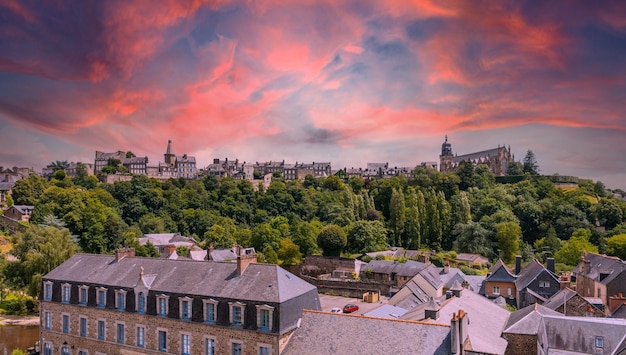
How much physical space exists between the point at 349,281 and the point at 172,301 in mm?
26280

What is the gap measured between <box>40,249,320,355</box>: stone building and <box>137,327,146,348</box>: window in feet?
0.09

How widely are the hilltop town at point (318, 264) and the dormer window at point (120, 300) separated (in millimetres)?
61

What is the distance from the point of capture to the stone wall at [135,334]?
59.7 feet

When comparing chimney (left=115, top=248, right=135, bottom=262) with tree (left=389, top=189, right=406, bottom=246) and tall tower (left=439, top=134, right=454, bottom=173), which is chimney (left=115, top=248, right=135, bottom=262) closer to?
tree (left=389, top=189, right=406, bottom=246)

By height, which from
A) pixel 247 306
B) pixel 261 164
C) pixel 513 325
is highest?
pixel 261 164

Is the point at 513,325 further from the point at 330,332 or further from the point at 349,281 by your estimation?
the point at 349,281

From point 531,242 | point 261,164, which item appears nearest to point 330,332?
point 531,242

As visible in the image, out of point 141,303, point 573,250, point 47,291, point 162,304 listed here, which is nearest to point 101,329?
point 141,303

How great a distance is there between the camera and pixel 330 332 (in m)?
16.9

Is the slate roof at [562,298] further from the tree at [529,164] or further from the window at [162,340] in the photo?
the tree at [529,164]

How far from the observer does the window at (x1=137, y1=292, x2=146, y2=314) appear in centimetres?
2092

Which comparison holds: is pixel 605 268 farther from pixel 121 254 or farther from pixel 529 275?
pixel 121 254

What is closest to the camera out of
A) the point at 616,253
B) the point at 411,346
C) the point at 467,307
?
the point at 411,346

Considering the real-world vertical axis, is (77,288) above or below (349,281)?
above
